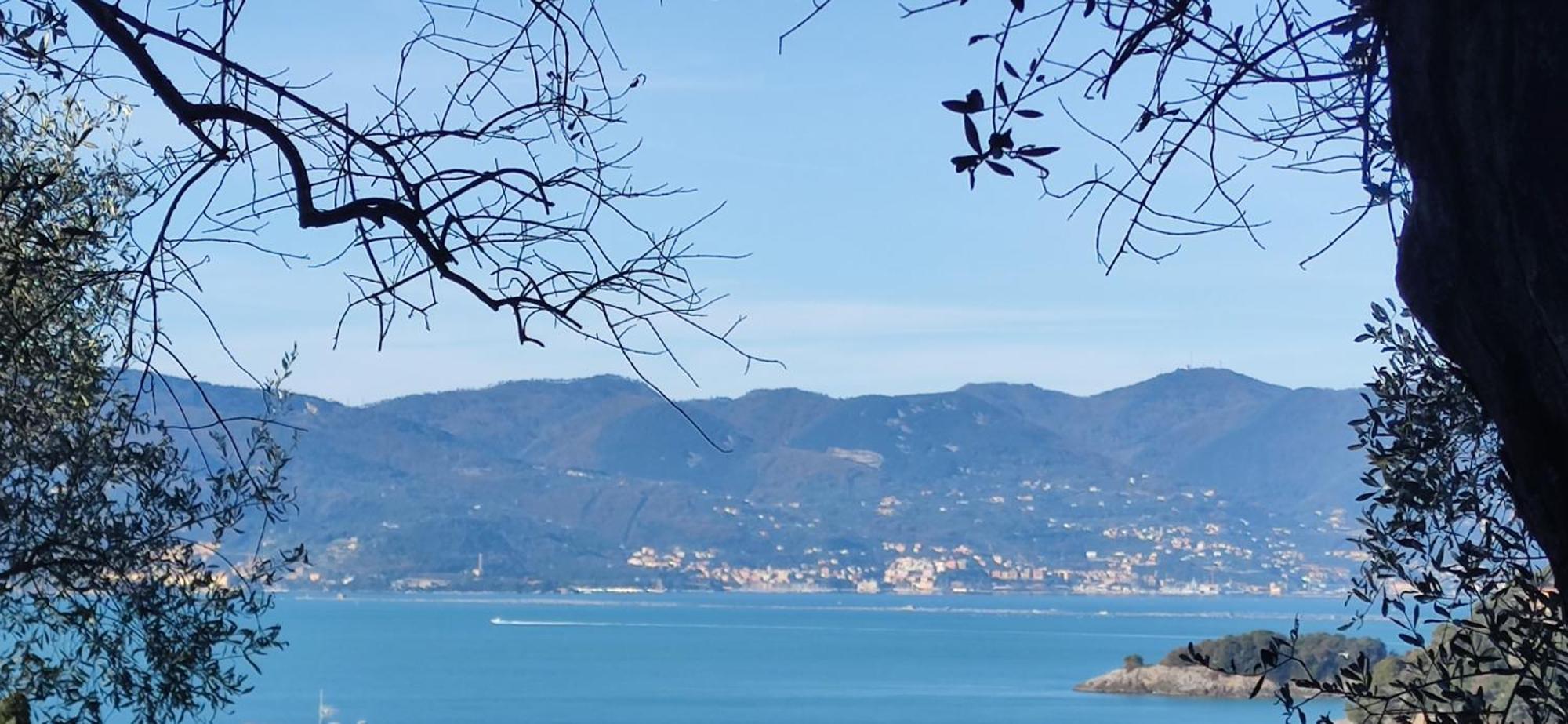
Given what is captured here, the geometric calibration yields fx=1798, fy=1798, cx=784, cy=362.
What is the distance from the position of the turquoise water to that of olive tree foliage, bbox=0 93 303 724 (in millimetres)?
85211

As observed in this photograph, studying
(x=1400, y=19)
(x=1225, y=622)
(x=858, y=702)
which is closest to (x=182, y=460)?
(x=1400, y=19)

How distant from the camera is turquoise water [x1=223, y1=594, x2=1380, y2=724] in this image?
330 feet

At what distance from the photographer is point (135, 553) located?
25.8 feet

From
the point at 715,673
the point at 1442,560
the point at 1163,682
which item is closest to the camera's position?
the point at 1442,560

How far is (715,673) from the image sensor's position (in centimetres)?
13062

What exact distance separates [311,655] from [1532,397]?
162 metres

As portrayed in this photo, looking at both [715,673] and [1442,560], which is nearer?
[1442,560]

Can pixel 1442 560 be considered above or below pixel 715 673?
above

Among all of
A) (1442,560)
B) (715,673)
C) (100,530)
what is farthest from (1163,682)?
(1442,560)

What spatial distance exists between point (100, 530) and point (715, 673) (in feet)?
410

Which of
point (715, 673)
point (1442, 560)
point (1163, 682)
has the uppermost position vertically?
point (1442, 560)

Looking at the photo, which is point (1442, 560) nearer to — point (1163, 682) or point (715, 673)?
point (1163, 682)

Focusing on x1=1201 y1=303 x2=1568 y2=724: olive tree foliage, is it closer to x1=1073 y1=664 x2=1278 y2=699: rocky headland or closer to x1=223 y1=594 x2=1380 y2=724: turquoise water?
x1=223 y1=594 x2=1380 y2=724: turquoise water

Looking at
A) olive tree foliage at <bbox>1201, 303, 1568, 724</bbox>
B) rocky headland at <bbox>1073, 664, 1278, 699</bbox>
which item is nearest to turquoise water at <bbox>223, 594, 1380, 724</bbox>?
rocky headland at <bbox>1073, 664, 1278, 699</bbox>
